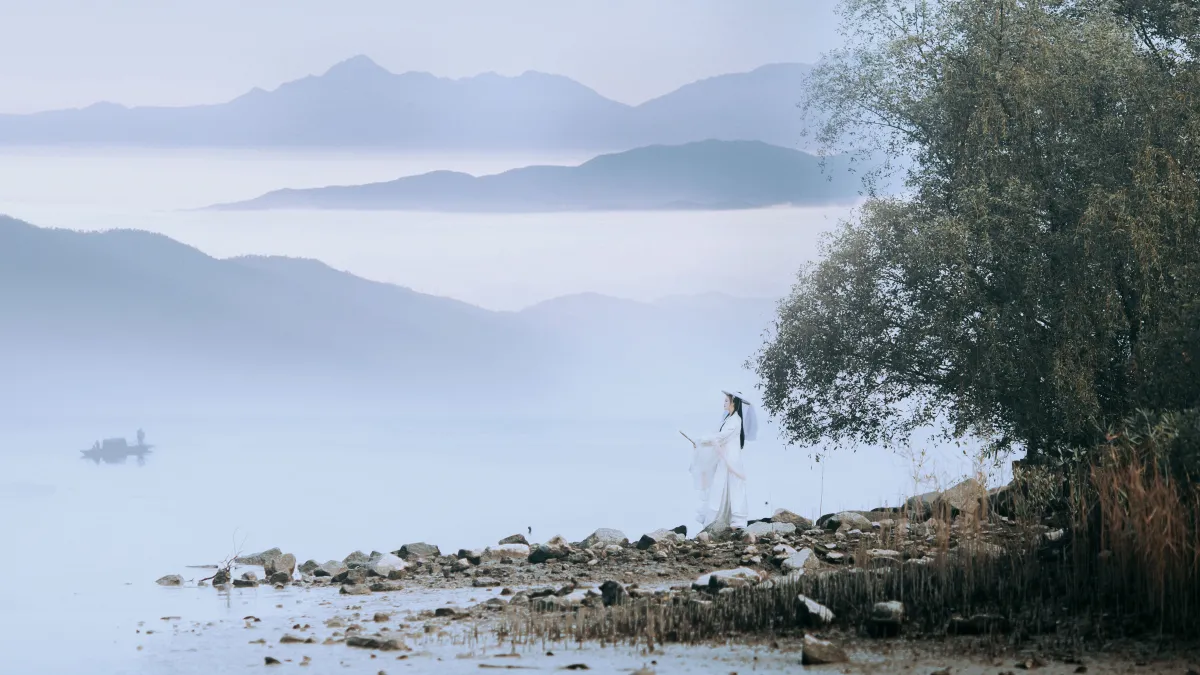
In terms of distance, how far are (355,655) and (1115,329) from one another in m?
15.2

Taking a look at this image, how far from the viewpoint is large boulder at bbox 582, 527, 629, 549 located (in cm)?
2294

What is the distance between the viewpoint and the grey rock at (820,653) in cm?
1147

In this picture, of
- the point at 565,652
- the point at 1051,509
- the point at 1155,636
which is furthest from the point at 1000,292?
the point at 565,652

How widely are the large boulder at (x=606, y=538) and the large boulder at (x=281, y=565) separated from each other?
5397 millimetres

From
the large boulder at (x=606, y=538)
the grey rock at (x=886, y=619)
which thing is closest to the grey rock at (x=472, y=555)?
the large boulder at (x=606, y=538)

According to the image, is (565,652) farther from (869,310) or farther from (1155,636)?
(869,310)

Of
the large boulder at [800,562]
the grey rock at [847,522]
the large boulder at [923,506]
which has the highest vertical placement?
the large boulder at [923,506]

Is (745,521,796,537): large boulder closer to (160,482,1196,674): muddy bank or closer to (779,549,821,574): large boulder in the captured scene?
(160,482,1196,674): muddy bank

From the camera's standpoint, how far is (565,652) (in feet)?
41.0

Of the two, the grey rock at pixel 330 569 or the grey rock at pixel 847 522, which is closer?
the grey rock at pixel 330 569

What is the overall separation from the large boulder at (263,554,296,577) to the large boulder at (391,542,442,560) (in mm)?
1893

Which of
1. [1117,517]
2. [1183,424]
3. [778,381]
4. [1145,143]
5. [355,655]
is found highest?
[1145,143]

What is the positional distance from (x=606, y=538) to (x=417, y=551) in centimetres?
362

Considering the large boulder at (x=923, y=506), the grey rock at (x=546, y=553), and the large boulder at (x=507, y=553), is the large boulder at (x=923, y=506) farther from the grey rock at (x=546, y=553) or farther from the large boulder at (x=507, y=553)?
the large boulder at (x=507, y=553)
